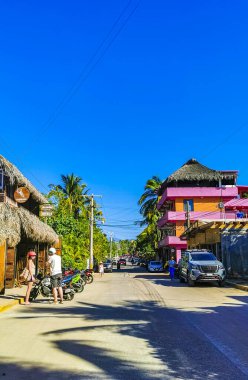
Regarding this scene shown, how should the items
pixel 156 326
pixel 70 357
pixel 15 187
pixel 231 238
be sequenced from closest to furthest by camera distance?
pixel 70 357 < pixel 156 326 < pixel 15 187 < pixel 231 238

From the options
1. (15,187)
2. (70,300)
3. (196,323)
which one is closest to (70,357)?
(196,323)

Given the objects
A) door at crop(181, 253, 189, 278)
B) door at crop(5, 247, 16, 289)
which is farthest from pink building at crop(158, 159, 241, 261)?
door at crop(5, 247, 16, 289)

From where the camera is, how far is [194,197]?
52000mm

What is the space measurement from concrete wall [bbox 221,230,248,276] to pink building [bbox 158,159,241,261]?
2387 cm

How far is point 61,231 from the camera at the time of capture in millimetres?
35219

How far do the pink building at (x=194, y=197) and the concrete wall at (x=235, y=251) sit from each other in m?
23.9

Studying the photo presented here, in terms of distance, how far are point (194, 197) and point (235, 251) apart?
27222mm

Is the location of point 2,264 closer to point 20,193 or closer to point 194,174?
point 20,193

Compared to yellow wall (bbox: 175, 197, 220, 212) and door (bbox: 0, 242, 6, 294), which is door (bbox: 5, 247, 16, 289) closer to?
door (bbox: 0, 242, 6, 294)

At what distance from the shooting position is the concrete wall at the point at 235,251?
24.2m

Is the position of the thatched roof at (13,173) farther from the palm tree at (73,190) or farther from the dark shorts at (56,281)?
the palm tree at (73,190)

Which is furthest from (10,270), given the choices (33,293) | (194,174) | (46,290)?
(194,174)

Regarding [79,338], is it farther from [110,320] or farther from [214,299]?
[214,299]

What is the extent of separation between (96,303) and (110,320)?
13.3ft
